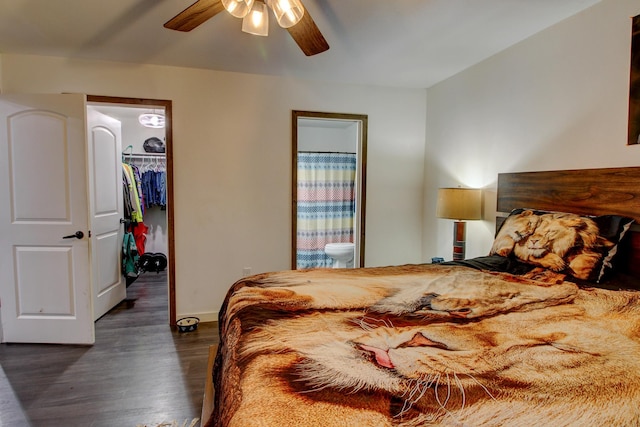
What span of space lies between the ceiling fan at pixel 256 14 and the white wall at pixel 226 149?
4.78 ft

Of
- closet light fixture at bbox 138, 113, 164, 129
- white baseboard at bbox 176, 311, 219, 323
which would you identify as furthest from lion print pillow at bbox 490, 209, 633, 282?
closet light fixture at bbox 138, 113, 164, 129

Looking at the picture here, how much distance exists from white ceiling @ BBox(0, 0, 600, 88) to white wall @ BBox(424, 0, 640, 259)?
15cm

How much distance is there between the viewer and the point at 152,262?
5.15 metres

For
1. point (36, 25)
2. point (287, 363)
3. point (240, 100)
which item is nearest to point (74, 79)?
point (36, 25)

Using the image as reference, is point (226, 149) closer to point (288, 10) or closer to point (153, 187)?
point (288, 10)

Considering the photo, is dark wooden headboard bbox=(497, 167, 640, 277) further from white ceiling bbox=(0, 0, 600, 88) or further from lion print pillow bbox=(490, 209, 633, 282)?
white ceiling bbox=(0, 0, 600, 88)

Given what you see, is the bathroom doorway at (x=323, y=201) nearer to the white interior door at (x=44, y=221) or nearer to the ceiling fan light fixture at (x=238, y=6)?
the white interior door at (x=44, y=221)

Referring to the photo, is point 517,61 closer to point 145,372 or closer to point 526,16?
point 526,16

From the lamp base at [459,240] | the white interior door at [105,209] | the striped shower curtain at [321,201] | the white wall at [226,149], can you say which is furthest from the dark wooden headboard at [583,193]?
the white interior door at [105,209]

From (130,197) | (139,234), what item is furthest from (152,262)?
(130,197)

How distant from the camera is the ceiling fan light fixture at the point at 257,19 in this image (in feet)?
5.43

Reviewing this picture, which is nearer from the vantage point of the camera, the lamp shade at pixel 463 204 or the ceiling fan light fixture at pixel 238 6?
the ceiling fan light fixture at pixel 238 6

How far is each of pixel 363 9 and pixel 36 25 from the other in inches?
86.2

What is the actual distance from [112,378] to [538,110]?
3436 millimetres
